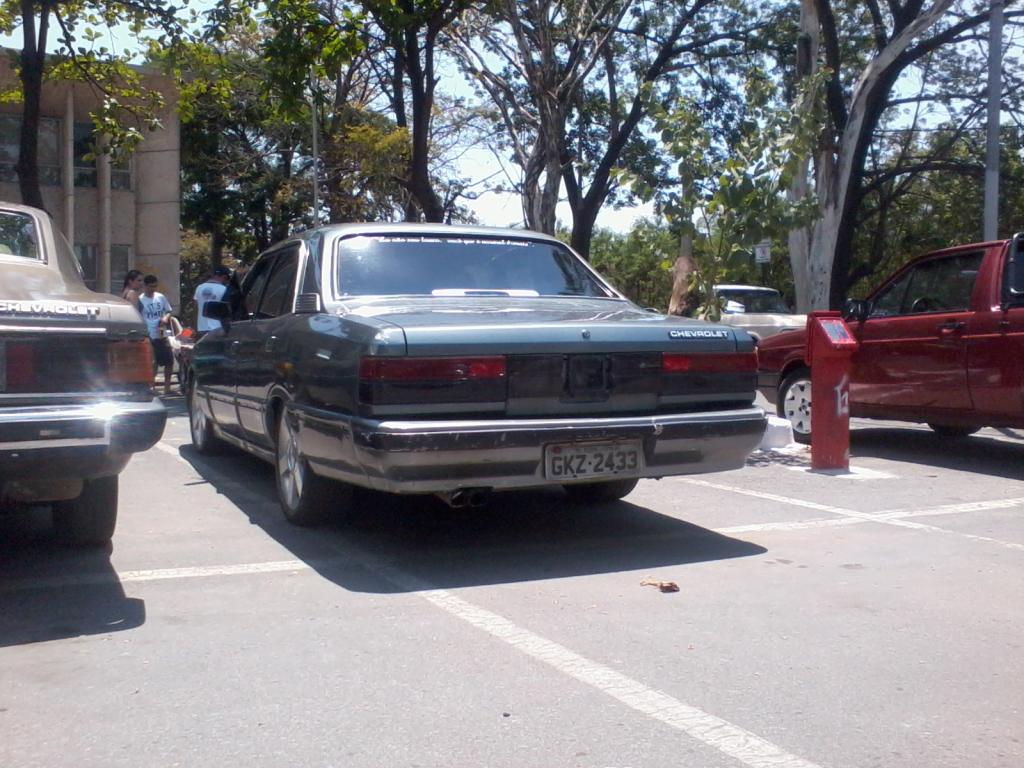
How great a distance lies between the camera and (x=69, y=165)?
84.7 ft

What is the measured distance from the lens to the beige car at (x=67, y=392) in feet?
15.1

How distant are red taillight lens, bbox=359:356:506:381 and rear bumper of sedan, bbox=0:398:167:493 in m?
0.93

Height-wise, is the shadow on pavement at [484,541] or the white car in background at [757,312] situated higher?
the white car in background at [757,312]

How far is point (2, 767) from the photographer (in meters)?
3.33

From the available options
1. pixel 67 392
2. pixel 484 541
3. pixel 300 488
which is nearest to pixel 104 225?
pixel 300 488

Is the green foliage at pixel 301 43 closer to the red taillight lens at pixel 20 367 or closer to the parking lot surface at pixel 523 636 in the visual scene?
the parking lot surface at pixel 523 636

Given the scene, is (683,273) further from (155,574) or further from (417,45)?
(417,45)

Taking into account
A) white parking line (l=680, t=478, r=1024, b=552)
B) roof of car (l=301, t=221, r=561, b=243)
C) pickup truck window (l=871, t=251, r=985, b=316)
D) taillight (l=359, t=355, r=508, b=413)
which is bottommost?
white parking line (l=680, t=478, r=1024, b=552)

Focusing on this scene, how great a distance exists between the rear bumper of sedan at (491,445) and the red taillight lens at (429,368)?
0.20m

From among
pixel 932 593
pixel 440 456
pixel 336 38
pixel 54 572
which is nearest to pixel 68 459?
pixel 54 572

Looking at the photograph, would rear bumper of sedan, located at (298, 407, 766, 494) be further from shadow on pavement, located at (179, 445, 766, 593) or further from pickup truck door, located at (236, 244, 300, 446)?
pickup truck door, located at (236, 244, 300, 446)

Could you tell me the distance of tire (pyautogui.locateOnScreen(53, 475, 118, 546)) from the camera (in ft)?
18.4

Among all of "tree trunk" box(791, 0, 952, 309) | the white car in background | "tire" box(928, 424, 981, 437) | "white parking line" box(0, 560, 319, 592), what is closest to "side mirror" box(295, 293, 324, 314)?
"white parking line" box(0, 560, 319, 592)

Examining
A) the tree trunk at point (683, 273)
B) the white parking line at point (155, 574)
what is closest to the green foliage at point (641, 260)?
the tree trunk at point (683, 273)
